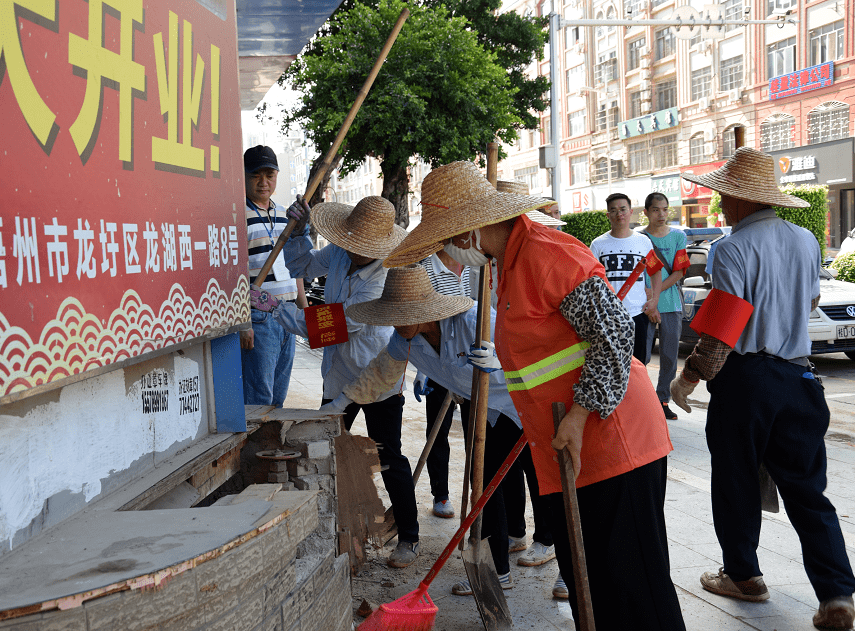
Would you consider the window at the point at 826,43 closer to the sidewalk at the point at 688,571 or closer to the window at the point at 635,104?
the window at the point at 635,104

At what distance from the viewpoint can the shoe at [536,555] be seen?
393 centimetres

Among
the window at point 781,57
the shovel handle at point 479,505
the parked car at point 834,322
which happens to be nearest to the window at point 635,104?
the window at point 781,57

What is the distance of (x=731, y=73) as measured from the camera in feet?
107

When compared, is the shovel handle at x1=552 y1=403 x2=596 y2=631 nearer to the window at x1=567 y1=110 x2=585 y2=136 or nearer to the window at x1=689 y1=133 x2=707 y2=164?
the window at x1=689 y1=133 x2=707 y2=164

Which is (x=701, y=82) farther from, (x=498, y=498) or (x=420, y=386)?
(x=498, y=498)

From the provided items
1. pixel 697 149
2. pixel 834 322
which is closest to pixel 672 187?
pixel 697 149

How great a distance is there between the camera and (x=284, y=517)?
1.84m

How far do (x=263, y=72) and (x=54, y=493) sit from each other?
362cm

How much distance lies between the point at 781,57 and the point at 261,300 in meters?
31.5

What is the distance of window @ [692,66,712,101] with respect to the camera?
111 ft

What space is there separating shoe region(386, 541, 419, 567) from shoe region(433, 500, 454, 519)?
2.19 feet

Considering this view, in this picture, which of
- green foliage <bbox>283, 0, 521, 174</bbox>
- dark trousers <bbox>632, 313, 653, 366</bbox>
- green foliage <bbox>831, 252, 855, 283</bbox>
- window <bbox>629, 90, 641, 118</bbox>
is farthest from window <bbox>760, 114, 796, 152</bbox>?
dark trousers <bbox>632, 313, 653, 366</bbox>

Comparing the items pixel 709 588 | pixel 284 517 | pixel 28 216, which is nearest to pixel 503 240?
pixel 284 517

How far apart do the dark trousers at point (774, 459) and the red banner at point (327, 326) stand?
1831 millimetres
